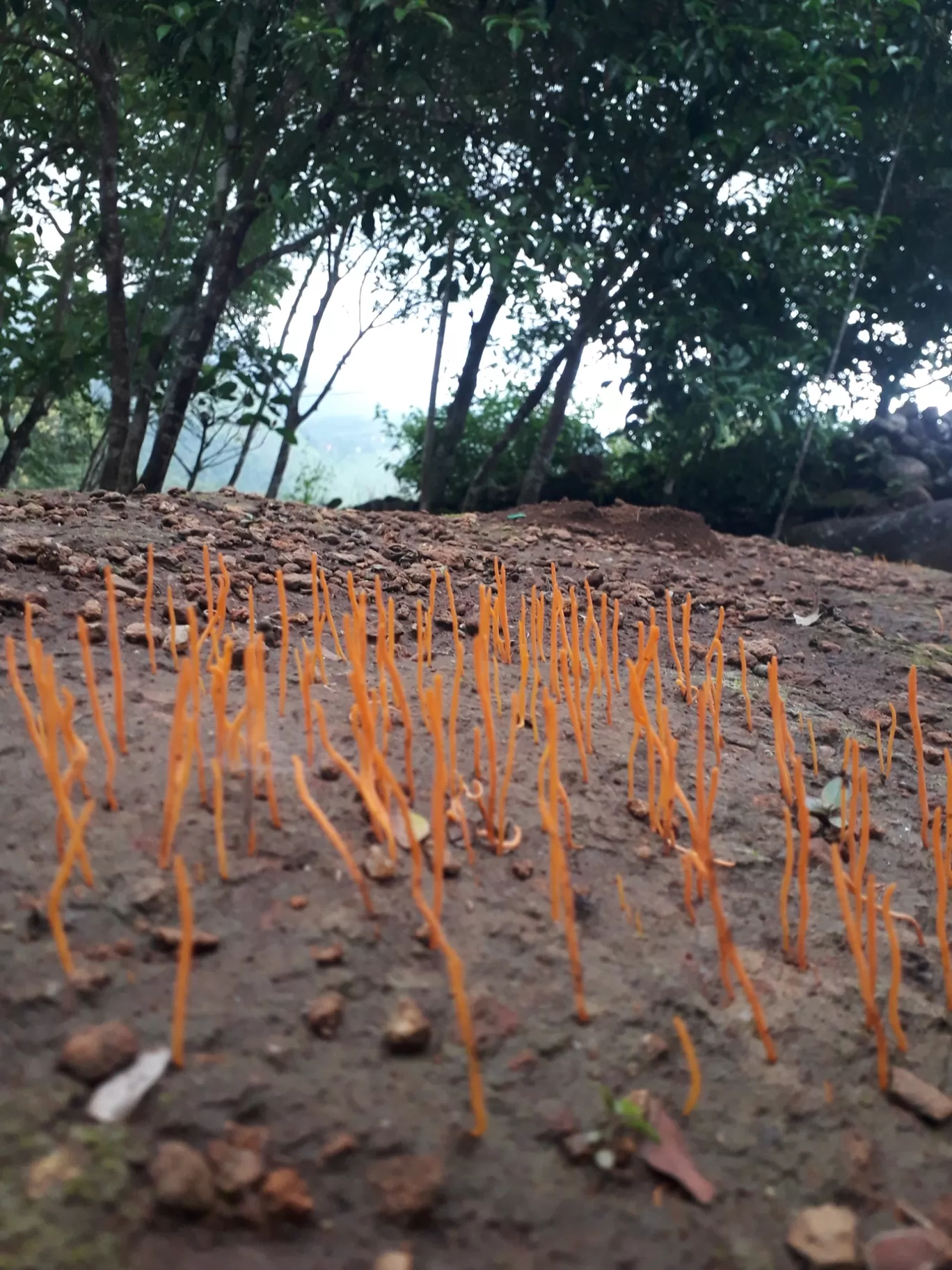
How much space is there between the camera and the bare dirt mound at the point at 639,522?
3340 mm

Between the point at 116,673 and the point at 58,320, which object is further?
the point at 58,320

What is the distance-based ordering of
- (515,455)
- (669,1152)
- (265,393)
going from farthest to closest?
(515,455)
(265,393)
(669,1152)

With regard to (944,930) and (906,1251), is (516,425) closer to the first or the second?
(944,930)

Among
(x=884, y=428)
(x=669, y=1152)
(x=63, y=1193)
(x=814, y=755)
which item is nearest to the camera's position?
(x=63, y=1193)

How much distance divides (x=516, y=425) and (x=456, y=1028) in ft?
14.2

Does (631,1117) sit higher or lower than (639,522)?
lower

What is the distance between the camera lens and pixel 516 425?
4848 mm

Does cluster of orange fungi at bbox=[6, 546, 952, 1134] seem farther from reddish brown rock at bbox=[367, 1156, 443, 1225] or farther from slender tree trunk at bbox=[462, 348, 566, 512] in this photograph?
slender tree trunk at bbox=[462, 348, 566, 512]

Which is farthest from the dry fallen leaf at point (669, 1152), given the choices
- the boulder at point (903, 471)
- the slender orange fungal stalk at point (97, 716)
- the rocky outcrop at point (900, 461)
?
the boulder at point (903, 471)

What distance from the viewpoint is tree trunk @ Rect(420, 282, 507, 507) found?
16.0ft

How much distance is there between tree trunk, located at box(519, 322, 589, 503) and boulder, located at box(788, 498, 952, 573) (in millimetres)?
1672

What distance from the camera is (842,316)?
482cm

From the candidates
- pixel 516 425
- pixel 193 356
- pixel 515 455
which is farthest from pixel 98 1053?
pixel 515 455

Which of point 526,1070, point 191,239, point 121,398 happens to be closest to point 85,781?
point 526,1070
